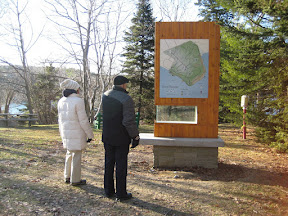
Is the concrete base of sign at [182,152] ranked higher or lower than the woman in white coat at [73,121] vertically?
lower

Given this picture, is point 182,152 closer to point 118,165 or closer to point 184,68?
point 184,68

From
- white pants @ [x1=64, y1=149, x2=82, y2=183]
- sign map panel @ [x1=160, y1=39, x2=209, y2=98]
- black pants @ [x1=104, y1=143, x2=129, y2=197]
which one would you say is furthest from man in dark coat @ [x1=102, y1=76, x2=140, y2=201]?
sign map panel @ [x1=160, y1=39, x2=209, y2=98]

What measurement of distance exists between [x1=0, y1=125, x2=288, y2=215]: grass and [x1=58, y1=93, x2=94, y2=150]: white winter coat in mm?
811

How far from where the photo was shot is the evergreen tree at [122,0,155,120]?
20.5 meters

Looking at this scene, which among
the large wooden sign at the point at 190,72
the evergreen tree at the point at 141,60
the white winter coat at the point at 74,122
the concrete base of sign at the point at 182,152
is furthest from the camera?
the evergreen tree at the point at 141,60

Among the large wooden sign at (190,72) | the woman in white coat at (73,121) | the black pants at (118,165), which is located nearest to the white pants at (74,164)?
the woman in white coat at (73,121)

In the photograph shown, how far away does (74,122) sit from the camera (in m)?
4.08

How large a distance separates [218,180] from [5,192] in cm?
390

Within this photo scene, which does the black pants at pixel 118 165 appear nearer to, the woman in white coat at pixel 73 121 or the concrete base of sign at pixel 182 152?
the woman in white coat at pixel 73 121

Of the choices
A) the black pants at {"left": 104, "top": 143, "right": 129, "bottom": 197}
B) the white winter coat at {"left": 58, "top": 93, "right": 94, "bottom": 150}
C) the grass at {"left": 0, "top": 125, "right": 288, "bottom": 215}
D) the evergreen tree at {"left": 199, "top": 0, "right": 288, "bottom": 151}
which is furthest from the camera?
the evergreen tree at {"left": 199, "top": 0, "right": 288, "bottom": 151}

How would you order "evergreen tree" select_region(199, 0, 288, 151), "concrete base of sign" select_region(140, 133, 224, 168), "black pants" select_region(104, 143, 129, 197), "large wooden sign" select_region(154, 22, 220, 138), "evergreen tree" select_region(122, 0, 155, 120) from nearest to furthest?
"black pants" select_region(104, 143, 129, 197) < "concrete base of sign" select_region(140, 133, 224, 168) < "large wooden sign" select_region(154, 22, 220, 138) < "evergreen tree" select_region(199, 0, 288, 151) < "evergreen tree" select_region(122, 0, 155, 120)

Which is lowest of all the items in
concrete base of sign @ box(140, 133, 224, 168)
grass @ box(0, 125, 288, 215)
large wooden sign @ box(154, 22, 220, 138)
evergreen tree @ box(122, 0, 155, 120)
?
grass @ box(0, 125, 288, 215)

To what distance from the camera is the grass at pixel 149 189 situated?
11.6ft

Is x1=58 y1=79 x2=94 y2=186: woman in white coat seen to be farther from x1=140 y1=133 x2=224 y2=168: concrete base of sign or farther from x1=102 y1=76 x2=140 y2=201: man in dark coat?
x1=140 y1=133 x2=224 y2=168: concrete base of sign
